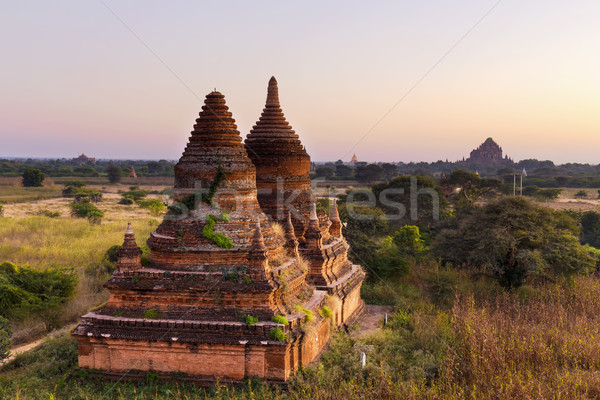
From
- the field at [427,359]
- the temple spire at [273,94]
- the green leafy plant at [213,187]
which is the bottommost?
the field at [427,359]

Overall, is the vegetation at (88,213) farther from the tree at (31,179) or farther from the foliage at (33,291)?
the tree at (31,179)

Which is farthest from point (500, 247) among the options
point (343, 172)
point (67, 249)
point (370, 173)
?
point (343, 172)

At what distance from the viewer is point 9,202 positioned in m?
56.2

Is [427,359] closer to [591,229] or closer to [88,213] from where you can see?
[591,229]

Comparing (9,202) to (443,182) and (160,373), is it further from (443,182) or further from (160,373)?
(160,373)

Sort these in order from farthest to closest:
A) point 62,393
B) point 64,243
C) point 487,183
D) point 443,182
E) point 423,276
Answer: point 443,182 → point 487,183 → point 64,243 → point 423,276 → point 62,393

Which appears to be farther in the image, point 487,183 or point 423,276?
point 487,183

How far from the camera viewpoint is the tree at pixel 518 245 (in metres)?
22.2

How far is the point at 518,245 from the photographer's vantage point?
2328 centimetres

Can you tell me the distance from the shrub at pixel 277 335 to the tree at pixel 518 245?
14924 millimetres

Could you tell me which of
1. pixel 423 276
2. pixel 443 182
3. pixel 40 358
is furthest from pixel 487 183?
pixel 40 358

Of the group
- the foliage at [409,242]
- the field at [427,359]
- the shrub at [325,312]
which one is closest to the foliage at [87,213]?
the field at [427,359]

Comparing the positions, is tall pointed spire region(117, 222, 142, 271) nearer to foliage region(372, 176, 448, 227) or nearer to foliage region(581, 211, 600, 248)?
foliage region(372, 176, 448, 227)

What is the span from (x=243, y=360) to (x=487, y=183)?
142ft
